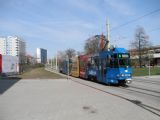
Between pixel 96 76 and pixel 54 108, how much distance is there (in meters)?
17.3

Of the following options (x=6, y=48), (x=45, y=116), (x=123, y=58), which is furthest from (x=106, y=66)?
(x=6, y=48)

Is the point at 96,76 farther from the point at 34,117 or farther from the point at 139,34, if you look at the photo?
the point at 139,34

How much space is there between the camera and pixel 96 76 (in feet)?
96.1

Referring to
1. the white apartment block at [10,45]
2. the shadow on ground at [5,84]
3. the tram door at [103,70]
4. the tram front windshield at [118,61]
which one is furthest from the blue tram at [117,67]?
the white apartment block at [10,45]

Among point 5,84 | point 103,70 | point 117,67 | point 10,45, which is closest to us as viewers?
point 117,67

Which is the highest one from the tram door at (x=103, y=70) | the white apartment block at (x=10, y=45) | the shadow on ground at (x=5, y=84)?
the white apartment block at (x=10, y=45)

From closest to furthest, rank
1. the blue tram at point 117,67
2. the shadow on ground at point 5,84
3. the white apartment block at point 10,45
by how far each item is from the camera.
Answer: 1. the shadow on ground at point 5,84
2. the blue tram at point 117,67
3. the white apartment block at point 10,45

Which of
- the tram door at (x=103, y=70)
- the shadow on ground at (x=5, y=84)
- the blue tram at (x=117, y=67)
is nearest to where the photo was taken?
the shadow on ground at (x=5, y=84)

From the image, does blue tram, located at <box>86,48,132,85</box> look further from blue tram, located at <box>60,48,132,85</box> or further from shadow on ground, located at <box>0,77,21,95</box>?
shadow on ground, located at <box>0,77,21,95</box>

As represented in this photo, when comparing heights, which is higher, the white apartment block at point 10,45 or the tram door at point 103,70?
the white apartment block at point 10,45

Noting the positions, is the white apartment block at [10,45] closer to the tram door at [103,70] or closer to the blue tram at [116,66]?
the tram door at [103,70]

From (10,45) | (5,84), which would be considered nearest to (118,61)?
(5,84)

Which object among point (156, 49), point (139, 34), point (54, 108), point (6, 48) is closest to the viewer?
point (54, 108)

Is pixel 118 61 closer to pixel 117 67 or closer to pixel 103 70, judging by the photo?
pixel 117 67
